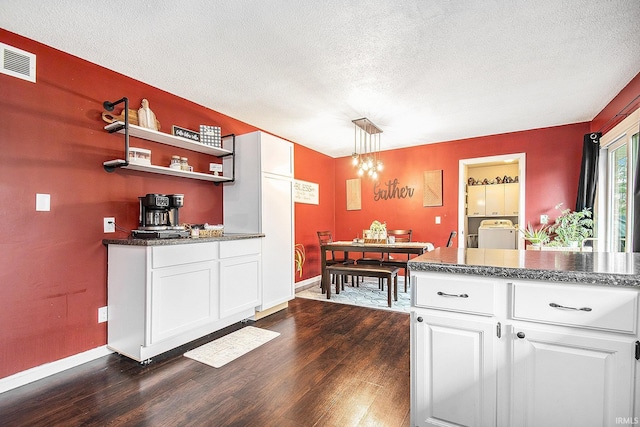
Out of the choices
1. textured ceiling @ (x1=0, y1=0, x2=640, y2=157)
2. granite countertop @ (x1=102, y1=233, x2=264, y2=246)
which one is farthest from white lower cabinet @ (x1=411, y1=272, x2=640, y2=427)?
granite countertop @ (x1=102, y1=233, x2=264, y2=246)

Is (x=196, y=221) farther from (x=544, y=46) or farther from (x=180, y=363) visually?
(x=544, y=46)

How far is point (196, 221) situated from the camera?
326cm

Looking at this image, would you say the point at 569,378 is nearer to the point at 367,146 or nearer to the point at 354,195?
the point at 367,146

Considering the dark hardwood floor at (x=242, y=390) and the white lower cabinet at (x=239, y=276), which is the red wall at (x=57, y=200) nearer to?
the dark hardwood floor at (x=242, y=390)

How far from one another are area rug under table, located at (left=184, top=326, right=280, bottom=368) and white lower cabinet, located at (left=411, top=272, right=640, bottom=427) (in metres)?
1.56

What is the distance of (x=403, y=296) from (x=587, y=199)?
2.71 meters

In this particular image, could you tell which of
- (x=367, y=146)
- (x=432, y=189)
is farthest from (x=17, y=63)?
(x=432, y=189)

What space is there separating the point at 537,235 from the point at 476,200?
2.44 m

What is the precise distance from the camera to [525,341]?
1.22m

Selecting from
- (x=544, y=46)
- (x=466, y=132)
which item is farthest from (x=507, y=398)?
(x=466, y=132)

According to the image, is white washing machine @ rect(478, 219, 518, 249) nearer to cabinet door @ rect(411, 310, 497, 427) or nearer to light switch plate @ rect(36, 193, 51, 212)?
cabinet door @ rect(411, 310, 497, 427)

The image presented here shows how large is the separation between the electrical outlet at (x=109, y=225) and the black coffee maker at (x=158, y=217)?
0.19 m

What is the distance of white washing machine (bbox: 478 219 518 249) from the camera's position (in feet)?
18.6

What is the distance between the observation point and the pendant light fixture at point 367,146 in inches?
154
